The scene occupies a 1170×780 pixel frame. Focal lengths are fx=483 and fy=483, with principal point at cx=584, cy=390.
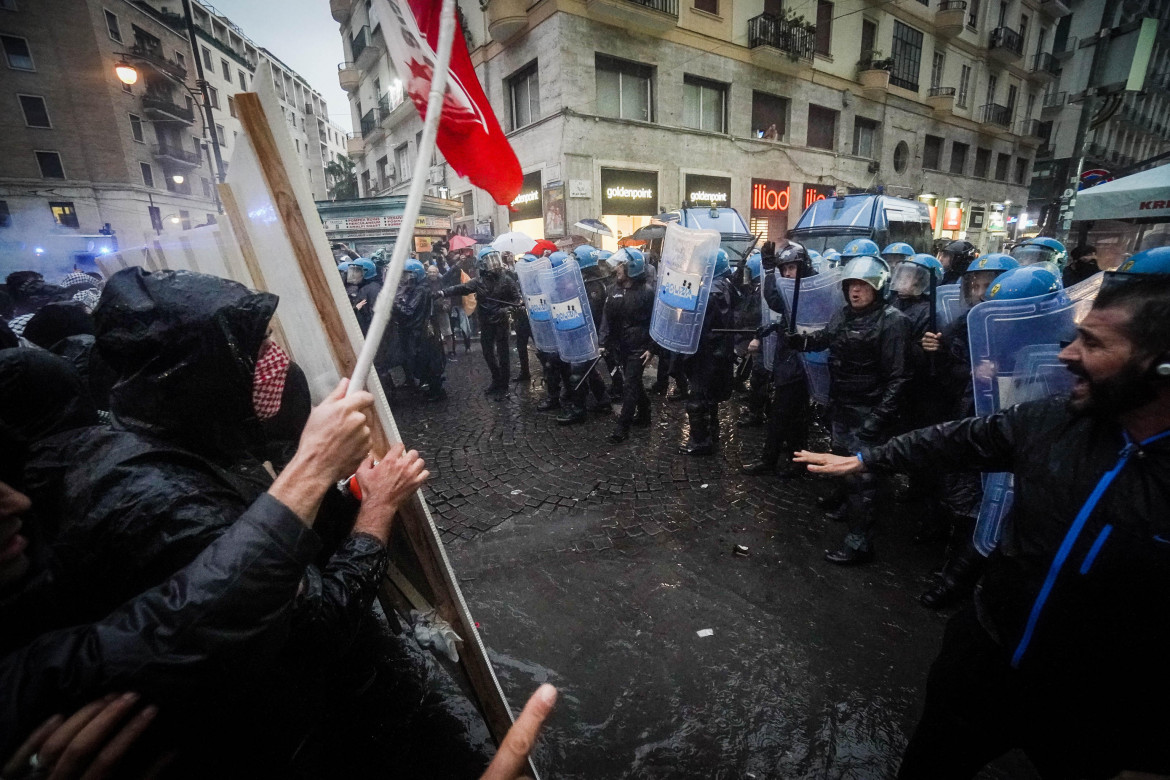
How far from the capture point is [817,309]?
4.54 metres

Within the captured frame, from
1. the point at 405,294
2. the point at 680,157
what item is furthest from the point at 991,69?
the point at 405,294

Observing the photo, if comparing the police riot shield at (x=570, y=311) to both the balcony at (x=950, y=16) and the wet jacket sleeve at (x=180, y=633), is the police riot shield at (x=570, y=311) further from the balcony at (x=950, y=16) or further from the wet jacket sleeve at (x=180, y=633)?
the balcony at (x=950, y=16)

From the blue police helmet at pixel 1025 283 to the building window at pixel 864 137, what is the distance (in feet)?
72.9

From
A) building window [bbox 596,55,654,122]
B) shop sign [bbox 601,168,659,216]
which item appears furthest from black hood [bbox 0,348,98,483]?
building window [bbox 596,55,654,122]

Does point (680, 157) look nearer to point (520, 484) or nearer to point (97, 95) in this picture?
point (520, 484)

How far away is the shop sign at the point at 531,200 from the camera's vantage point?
52.4 feet

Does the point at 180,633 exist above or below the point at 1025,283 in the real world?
below

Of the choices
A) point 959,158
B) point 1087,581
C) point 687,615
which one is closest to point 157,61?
point 687,615

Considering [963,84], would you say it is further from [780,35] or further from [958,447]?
[958,447]

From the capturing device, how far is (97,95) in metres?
28.3

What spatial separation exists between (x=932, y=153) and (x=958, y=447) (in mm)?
30321

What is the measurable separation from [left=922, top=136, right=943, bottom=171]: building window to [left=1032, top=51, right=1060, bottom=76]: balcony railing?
10231mm

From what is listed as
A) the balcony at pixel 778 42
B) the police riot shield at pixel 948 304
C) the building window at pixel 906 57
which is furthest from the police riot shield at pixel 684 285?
the building window at pixel 906 57

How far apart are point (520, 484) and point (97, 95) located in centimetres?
4082
